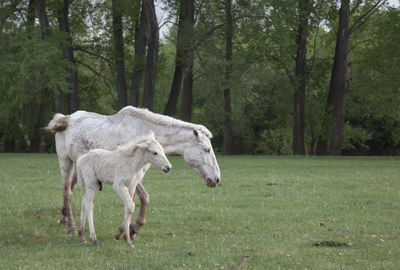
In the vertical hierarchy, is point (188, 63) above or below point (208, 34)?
below

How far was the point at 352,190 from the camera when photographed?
16578mm

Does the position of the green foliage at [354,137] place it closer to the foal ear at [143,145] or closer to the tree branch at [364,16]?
the tree branch at [364,16]

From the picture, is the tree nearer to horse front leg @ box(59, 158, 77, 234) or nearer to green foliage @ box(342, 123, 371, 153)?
green foliage @ box(342, 123, 371, 153)

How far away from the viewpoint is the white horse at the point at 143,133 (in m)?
9.27

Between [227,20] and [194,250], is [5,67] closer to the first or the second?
[227,20]

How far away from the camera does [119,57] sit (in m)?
36.0

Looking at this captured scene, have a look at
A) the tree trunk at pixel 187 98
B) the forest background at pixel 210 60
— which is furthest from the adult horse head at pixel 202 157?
the tree trunk at pixel 187 98

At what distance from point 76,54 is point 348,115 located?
22570 mm

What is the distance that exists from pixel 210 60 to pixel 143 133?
24288 millimetres

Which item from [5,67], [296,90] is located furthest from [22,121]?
[296,90]

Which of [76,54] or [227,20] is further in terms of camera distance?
[76,54]

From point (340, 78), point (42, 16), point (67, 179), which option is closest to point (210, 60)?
point (340, 78)

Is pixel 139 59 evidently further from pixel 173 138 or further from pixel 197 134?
Answer: pixel 197 134

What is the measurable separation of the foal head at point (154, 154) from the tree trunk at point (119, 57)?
85.4ft
